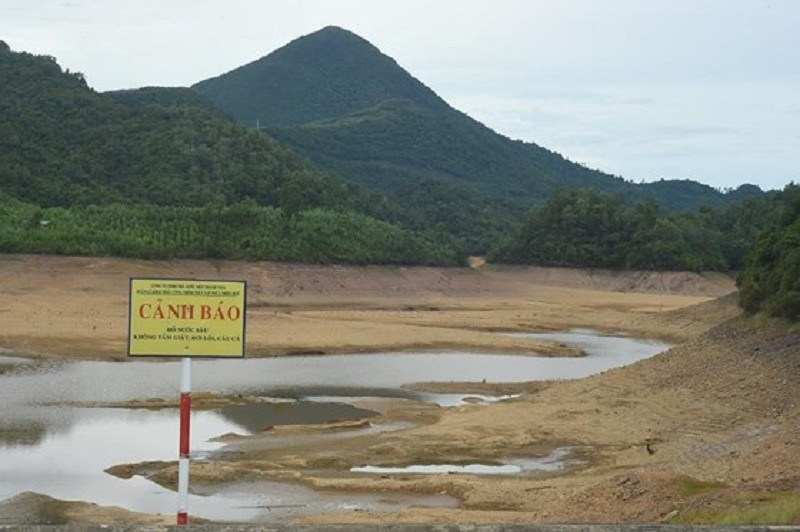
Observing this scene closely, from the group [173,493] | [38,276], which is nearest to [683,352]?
[173,493]

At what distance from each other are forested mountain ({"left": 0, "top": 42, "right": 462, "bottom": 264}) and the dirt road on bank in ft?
24.3

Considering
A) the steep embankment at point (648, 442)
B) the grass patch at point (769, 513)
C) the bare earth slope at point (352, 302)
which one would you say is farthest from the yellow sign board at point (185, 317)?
the bare earth slope at point (352, 302)

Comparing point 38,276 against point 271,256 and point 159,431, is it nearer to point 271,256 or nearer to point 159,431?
point 271,256

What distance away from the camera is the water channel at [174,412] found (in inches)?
655

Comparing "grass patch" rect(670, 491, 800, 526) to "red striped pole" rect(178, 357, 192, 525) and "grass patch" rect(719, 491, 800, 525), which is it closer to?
"grass patch" rect(719, 491, 800, 525)

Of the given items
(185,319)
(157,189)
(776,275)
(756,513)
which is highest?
(157,189)

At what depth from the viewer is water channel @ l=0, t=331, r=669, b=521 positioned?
1662 cm

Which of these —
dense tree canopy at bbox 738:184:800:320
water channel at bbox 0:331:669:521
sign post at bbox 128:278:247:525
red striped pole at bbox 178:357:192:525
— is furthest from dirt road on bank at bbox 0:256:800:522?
sign post at bbox 128:278:247:525

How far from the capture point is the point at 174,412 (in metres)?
25.6

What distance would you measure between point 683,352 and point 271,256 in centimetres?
4157

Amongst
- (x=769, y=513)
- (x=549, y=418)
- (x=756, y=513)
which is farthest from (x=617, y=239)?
(x=769, y=513)

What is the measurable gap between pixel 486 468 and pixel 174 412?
8.66m

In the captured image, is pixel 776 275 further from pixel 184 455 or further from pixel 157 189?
pixel 157 189

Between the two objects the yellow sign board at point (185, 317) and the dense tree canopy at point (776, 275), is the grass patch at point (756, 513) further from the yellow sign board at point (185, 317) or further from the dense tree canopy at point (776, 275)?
the dense tree canopy at point (776, 275)
